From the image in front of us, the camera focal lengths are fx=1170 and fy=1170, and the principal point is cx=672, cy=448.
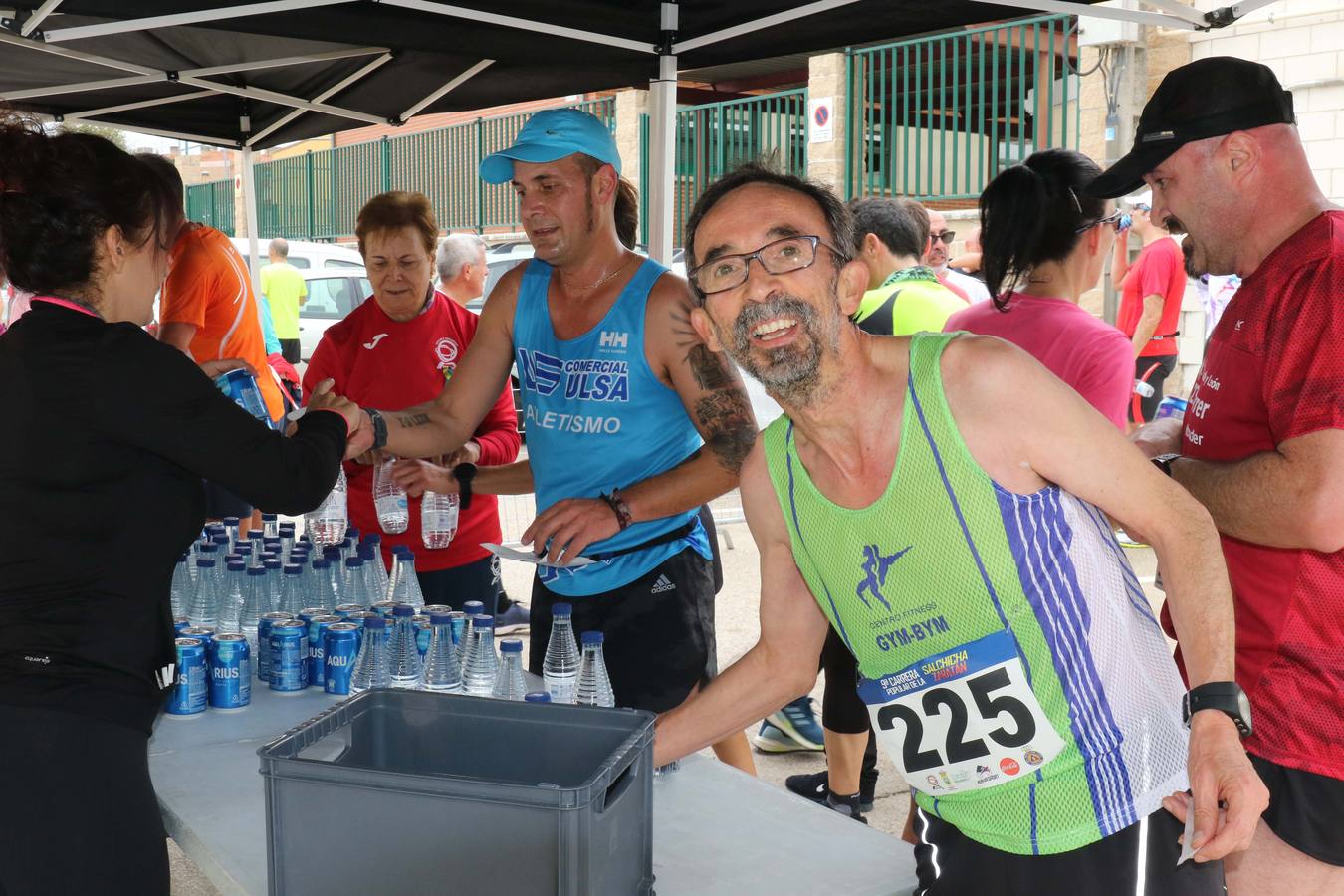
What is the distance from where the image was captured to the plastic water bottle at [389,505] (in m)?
3.70

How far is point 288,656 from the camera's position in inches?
98.7

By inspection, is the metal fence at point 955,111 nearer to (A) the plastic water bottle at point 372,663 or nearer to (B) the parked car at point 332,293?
(B) the parked car at point 332,293

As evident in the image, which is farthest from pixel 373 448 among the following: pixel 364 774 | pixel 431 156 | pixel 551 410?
pixel 431 156

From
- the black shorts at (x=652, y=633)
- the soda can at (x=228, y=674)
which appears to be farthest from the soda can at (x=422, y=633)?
the black shorts at (x=652, y=633)

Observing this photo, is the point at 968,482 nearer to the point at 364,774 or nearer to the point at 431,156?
the point at 364,774

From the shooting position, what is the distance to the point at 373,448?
3.04 metres

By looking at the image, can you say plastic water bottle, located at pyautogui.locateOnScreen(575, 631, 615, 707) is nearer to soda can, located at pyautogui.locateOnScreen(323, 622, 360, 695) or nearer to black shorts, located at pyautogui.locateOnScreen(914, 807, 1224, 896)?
soda can, located at pyautogui.locateOnScreen(323, 622, 360, 695)

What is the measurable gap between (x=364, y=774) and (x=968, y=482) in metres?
0.83

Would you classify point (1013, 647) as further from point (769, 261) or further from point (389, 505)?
point (389, 505)

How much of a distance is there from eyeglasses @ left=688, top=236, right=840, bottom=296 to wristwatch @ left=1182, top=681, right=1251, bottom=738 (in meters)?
0.79


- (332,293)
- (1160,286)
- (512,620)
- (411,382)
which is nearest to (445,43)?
(411,382)

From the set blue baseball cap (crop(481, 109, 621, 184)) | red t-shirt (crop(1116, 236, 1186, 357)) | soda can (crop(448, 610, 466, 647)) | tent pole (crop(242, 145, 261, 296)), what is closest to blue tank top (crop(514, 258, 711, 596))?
blue baseball cap (crop(481, 109, 621, 184))

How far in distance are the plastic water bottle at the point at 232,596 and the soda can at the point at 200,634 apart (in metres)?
0.32

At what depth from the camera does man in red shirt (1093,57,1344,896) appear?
73.1 inches
